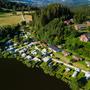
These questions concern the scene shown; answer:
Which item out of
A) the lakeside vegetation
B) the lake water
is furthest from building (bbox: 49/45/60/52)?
the lake water

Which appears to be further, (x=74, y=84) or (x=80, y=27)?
(x=80, y=27)

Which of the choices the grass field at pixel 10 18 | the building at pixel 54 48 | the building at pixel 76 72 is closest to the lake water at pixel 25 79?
the building at pixel 76 72

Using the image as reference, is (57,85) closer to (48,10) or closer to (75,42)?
(75,42)

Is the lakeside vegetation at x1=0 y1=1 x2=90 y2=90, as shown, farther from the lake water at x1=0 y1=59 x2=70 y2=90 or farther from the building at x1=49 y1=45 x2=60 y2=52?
the building at x1=49 y1=45 x2=60 y2=52

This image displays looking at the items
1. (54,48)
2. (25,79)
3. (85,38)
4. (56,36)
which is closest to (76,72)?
(25,79)

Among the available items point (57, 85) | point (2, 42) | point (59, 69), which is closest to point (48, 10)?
point (2, 42)

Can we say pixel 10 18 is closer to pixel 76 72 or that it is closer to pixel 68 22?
pixel 68 22
